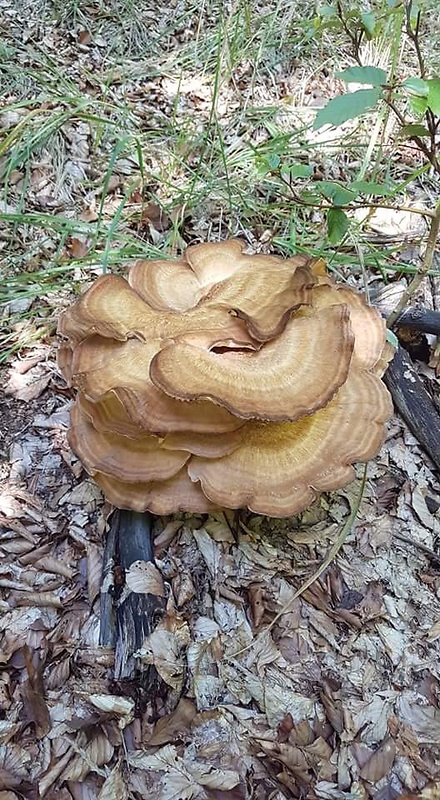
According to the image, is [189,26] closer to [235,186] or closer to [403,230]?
[235,186]

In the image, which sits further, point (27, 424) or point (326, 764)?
point (27, 424)

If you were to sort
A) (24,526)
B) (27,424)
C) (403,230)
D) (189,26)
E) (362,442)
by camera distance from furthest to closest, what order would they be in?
(189,26) < (403,230) < (27,424) < (24,526) < (362,442)

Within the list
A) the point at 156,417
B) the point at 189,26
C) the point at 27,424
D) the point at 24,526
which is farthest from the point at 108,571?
the point at 189,26

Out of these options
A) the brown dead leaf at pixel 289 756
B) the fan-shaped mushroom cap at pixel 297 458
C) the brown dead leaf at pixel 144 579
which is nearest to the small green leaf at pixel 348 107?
the fan-shaped mushroom cap at pixel 297 458

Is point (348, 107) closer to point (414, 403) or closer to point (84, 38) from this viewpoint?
point (414, 403)

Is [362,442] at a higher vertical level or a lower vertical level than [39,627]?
higher

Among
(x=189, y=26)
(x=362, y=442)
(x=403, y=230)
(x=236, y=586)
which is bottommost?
(x=236, y=586)

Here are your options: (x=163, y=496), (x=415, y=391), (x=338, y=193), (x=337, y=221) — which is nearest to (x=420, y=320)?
(x=415, y=391)
